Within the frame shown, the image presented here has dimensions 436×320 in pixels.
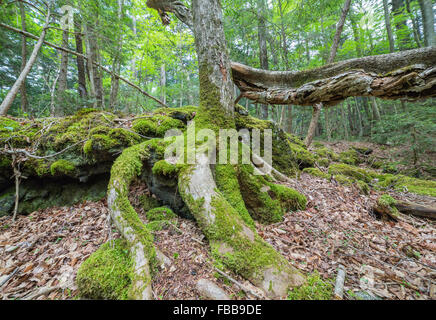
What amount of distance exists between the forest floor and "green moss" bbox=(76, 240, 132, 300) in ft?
0.93

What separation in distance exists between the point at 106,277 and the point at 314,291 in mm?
2026

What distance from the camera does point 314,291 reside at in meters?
1.57

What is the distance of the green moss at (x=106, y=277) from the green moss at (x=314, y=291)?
1.57 meters

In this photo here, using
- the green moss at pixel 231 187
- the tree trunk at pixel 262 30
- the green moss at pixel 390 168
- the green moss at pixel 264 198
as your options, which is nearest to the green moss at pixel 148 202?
the green moss at pixel 231 187

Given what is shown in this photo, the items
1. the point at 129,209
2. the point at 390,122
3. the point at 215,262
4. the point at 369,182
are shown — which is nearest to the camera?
the point at 215,262

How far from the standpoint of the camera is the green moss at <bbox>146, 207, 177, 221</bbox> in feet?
8.90

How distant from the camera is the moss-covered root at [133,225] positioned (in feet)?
5.01

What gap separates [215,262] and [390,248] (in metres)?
2.45

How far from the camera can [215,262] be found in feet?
6.05

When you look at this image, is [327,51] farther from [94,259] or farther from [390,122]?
[94,259]

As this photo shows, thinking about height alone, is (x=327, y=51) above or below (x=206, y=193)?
above

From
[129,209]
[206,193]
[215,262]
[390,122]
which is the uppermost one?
[390,122]

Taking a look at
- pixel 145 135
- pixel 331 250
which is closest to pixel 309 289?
pixel 331 250

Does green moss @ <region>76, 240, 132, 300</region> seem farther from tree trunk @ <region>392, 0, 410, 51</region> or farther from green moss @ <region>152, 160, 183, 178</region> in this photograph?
tree trunk @ <region>392, 0, 410, 51</region>
